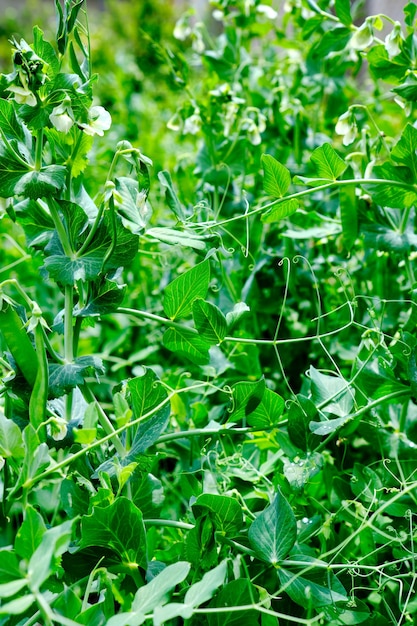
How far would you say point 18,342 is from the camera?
1.49 feet

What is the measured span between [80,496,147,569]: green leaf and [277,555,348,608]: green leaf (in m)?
0.10

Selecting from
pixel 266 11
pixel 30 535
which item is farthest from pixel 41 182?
pixel 266 11

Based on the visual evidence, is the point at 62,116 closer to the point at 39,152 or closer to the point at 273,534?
the point at 39,152

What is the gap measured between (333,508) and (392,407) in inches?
4.6

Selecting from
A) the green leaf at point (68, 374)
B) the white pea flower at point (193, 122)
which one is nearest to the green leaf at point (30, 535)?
the green leaf at point (68, 374)

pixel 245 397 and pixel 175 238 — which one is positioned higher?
pixel 175 238

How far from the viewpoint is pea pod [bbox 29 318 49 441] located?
44 cm

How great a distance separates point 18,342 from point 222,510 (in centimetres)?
18

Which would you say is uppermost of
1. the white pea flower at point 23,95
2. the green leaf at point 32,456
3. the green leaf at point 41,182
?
the white pea flower at point 23,95

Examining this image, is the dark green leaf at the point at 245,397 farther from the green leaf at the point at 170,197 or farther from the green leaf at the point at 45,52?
the green leaf at the point at 45,52

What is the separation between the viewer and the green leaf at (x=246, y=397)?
0.50m

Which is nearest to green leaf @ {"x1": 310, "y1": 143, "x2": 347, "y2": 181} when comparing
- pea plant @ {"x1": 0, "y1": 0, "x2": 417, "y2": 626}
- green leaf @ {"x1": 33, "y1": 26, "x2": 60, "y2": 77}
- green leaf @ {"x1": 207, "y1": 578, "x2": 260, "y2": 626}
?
pea plant @ {"x1": 0, "y1": 0, "x2": 417, "y2": 626}

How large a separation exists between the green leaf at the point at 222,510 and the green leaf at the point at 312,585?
1.7 inches

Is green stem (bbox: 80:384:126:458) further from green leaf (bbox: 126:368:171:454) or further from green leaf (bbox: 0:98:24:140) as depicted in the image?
green leaf (bbox: 0:98:24:140)
